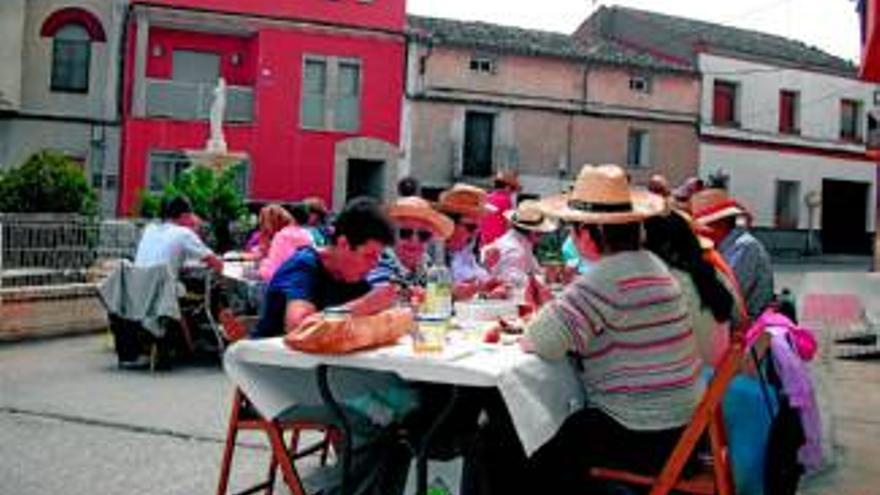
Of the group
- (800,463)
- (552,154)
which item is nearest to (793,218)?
(552,154)

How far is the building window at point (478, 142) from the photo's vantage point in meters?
31.6

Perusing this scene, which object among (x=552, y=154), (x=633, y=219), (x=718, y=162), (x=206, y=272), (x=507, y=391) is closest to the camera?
(x=507, y=391)

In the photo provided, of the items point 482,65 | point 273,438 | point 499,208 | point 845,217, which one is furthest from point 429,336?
point 845,217

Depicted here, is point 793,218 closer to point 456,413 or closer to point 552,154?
point 552,154

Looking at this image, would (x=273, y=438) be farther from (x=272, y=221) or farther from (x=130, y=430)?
(x=272, y=221)

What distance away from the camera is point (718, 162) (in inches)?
1446

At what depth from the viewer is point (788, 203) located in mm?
39188

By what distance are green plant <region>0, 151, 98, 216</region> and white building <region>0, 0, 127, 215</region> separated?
539 inches

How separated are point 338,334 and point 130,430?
3.38 meters

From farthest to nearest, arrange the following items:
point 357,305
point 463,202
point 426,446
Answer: point 463,202 → point 357,305 → point 426,446

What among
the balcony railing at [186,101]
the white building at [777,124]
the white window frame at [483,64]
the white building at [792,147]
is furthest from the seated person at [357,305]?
the white building at [777,124]

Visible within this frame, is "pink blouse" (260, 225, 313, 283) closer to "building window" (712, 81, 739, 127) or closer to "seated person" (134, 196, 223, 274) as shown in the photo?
"seated person" (134, 196, 223, 274)

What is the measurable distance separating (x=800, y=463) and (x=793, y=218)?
36338 millimetres

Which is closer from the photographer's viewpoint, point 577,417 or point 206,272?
point 577,417
